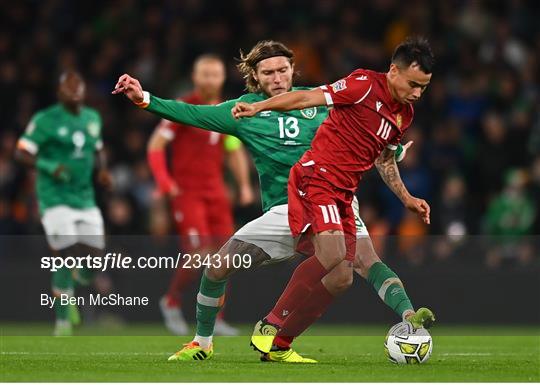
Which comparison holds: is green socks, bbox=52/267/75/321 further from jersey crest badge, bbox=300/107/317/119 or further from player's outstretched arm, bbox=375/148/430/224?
player's outstretched arm, bbox=375/148/430/224

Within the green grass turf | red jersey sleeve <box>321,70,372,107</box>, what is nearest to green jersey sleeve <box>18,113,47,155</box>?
the green grass turf

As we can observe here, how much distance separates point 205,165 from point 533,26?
6.83 metres

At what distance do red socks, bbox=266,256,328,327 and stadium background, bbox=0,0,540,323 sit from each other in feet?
11.9

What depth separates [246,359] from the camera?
32.6 feet

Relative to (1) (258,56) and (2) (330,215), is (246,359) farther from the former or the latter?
(1) (258,56)

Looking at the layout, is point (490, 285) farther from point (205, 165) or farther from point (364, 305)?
point (205, 165)

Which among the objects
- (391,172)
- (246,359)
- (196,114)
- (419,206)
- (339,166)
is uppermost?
(196,114)

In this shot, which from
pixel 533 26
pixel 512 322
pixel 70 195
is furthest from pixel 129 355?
pixel 533 26

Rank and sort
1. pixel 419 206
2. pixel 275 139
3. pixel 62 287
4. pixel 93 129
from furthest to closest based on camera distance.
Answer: pixel 93 129, pixel 62 287, pixel 275 139, pixel 419 206

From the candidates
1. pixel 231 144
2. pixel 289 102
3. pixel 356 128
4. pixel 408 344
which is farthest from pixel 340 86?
pixel 231 144

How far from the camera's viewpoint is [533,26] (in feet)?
63.0

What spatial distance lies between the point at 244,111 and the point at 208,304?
1.80 meters

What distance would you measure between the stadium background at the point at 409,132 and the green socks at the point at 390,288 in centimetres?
361

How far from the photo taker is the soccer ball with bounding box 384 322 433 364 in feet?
30.4
